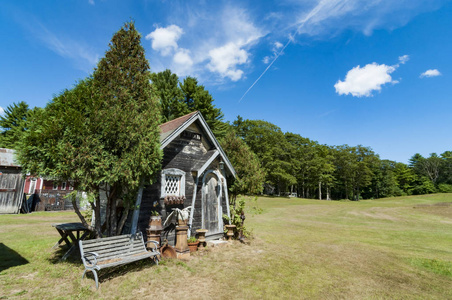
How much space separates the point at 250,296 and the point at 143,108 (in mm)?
6992

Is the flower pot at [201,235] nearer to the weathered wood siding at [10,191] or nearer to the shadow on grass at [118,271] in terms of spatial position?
the shadow on grass at [118,271]

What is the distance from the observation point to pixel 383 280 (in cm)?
684

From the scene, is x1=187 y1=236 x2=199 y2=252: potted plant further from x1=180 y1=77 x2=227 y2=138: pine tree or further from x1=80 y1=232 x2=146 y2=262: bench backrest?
x1=180 y1=77 x2=227 y2=138: pine tree

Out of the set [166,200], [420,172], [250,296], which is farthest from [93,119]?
[420,172]

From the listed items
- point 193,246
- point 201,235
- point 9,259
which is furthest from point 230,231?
point 9,259

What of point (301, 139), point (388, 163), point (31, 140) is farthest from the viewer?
point (388, 163)

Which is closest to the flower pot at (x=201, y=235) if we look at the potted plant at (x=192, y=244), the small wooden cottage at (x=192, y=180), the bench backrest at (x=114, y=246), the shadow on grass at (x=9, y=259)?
the potted plant at (x=192, y=244)

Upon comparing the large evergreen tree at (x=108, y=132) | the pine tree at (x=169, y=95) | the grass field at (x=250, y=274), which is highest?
the pine tree at (x=169, y=95)

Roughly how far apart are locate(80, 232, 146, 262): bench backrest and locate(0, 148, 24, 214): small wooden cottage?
18.8 metres

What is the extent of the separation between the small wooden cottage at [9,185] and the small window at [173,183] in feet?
59.1

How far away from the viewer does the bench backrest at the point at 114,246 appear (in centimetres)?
613

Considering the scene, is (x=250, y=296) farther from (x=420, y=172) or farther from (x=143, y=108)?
(x=420, y=172)

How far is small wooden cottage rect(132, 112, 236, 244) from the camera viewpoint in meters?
8.96

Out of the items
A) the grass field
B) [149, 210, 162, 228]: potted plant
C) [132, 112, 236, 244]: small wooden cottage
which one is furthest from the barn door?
[149, 210, 162, 228]: potted plant
